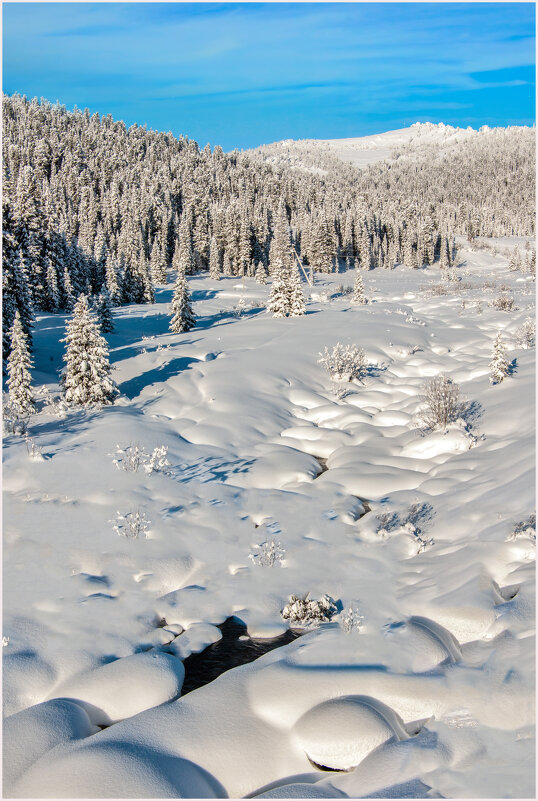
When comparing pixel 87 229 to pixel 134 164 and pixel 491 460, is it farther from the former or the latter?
pixel 491 460

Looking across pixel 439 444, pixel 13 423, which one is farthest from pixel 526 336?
pixel 13 423

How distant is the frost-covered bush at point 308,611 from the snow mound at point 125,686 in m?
1.84

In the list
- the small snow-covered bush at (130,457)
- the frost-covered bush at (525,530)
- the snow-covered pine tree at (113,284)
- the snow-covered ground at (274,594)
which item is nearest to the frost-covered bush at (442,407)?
the snow-covered ground at (274,594)

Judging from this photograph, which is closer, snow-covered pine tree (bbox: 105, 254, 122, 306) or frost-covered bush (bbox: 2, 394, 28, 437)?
frost-covered bush (bbox: 2, 394, 28, 437)

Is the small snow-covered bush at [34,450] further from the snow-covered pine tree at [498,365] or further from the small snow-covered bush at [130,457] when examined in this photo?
the snow-covered pine tree at [498,365]

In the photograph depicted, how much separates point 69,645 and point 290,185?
5390 inches

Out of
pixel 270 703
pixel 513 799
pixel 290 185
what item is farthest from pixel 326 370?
pixel 290 185

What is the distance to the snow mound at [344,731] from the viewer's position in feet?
18.1

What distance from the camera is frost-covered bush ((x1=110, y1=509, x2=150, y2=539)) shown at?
392 inches

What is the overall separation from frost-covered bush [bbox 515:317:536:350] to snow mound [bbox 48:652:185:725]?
19.9m

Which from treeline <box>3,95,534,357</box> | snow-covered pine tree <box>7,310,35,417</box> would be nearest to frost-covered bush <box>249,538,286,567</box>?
snow-covered pine tree <box>7,310,35,417</box>

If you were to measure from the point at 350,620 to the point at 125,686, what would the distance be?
3108 mm

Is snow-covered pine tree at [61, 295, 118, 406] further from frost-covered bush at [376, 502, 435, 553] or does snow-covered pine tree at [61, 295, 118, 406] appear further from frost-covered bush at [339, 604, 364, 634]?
frost-covered bush at [339, 604, 364, 634]

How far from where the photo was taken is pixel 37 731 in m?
5.85
